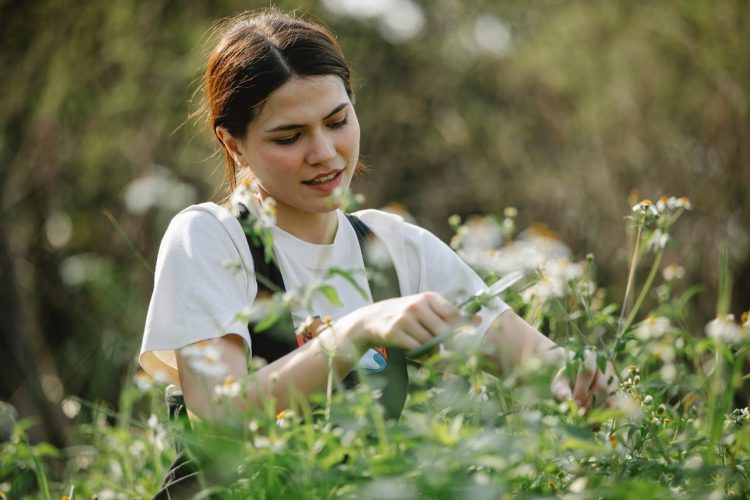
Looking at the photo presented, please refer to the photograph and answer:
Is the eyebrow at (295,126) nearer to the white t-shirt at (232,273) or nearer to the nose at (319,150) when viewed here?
the nose at (319,150)

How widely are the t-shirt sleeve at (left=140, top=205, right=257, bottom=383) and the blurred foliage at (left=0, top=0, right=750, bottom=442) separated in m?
1.48

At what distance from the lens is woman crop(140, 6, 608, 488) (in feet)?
5.74

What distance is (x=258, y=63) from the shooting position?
198 centimetres

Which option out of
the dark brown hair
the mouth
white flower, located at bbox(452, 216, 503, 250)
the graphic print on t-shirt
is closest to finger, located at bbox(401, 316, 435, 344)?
the graphic print on t-shirt

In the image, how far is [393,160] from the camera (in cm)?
705

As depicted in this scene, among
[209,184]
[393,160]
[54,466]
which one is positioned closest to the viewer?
[54,466]

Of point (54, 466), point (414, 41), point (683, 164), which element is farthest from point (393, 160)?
point (54, 466)

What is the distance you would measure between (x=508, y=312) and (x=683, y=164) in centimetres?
342

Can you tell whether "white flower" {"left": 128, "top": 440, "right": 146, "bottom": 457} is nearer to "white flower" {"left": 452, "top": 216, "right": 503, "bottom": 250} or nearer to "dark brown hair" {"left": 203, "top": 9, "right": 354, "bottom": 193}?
"dark brown hair" {"left": 203, "top": 9, "right": 354, "bottom": 193}

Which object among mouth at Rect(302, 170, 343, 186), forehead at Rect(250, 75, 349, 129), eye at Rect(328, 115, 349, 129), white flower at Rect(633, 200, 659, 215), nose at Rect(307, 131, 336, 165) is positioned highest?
forehead at Rect(250, 75, 349, 129)

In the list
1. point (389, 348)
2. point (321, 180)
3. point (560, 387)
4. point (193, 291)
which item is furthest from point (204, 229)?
point (560, 387)

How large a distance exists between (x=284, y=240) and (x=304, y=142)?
0.76 feet

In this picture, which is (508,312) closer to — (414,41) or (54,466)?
(54,466)

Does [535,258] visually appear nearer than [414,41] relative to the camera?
Yes
